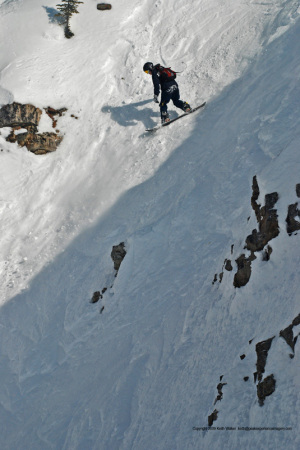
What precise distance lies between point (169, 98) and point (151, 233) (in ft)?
12.0

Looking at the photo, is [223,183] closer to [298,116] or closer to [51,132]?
[298,116]

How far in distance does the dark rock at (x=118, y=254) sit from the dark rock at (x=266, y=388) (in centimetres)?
473

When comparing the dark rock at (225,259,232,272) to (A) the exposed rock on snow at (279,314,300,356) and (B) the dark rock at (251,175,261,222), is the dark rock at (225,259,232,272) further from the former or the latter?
(A) the exposed rock on snow at (279,314,300,356)

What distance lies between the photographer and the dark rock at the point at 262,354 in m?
5.61

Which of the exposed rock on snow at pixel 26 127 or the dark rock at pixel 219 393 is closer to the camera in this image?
the dark rock at pixel 219 393

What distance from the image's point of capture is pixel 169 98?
11.1 metres

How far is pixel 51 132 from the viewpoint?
474 inches

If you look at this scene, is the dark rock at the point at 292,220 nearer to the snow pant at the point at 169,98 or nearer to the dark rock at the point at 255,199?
the dark rock at the point at 255,199

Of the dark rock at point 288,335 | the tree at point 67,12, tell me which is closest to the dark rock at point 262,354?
the dark rock at point 288,335

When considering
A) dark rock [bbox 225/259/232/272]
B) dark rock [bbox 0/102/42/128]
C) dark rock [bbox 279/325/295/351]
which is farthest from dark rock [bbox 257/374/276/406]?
dark rock [bbox 0/102/42/128]

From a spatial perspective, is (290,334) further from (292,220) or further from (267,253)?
(292,220)

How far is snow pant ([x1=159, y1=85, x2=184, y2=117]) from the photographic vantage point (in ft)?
36.0

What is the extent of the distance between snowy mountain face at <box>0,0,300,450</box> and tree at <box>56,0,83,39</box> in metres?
0.27

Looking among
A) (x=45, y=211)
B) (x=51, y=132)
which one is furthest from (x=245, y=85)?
(x=45, y=211)
